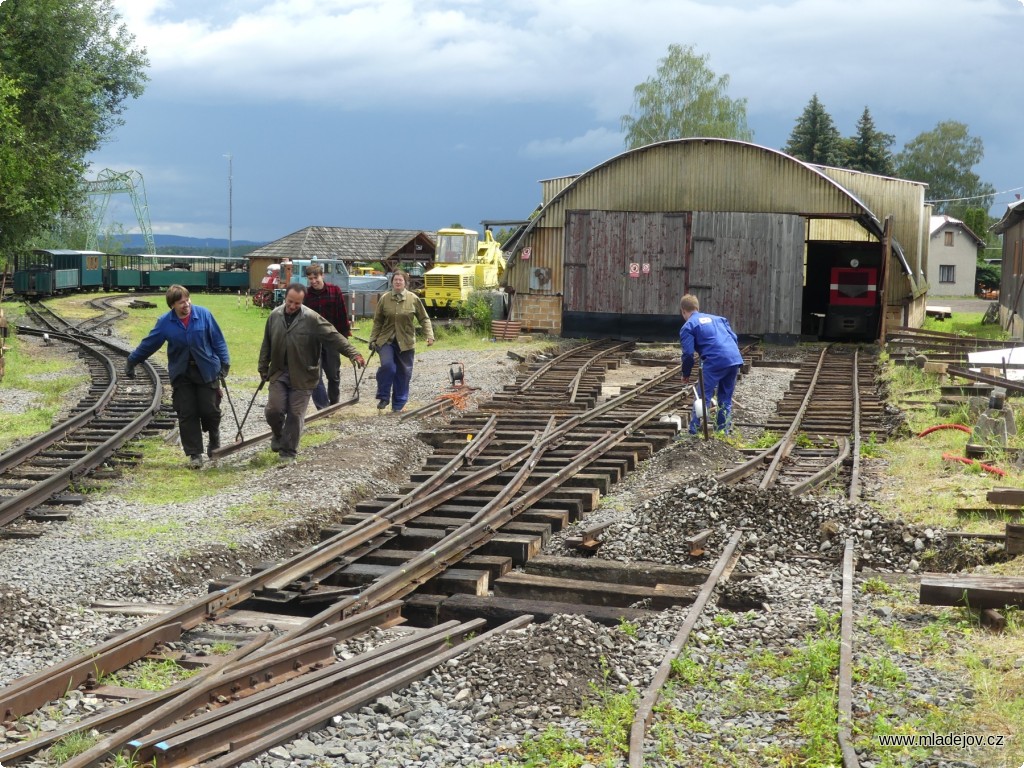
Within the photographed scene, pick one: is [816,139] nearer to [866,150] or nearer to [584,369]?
[866,150]

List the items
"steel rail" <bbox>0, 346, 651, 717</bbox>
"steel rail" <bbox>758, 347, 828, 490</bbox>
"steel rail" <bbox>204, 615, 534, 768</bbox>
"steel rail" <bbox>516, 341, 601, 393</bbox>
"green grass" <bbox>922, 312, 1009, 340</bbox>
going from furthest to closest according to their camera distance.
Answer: "green grass" <bbox>922, 312, 1009, 340</bbox>
"steel rail" <bbox>516, 341, 601, 393</bbox>
"steel rail" <bbox>758, 347, 828, 490</bbox>
"steel rail" <bbox>0, 346, 651, 717</bbox>
"steel rail" <bbox>204, 615, 534, 768</bbox>

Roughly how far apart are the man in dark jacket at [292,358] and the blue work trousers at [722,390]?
3996 mm

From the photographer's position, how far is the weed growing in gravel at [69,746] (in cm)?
454

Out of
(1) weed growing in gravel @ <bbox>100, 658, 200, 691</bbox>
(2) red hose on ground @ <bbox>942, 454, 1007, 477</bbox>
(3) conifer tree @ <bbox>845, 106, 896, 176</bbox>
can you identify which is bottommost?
(1) weed growing in gravel @ <bbox>100, 658, 200, 691</bbox>

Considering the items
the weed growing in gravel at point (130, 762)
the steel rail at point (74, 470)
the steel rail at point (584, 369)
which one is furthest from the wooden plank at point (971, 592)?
the steel rail at point (584, 369)

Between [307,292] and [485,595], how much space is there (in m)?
7.43

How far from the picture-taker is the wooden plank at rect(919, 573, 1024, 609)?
6199 millimetres

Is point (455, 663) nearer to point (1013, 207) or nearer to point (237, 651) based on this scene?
point (237, 651)

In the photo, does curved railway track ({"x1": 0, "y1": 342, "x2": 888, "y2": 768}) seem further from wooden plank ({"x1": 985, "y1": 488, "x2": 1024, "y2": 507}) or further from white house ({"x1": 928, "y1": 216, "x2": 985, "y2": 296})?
white house ({"x1": 928, "y1": 216, "x2": 985, "y2": 296})

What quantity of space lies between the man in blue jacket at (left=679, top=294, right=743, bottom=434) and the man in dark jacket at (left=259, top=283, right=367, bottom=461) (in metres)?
3.78

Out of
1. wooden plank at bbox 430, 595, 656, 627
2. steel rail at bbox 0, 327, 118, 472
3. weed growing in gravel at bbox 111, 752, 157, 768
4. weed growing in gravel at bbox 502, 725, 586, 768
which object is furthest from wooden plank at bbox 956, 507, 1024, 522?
steel rail at bbox 0, 327, 118, 472

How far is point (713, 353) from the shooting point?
12.5 metres

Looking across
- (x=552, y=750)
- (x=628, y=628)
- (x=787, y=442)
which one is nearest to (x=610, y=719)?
(x=552, y=750)

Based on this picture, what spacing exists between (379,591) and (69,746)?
2637mm
